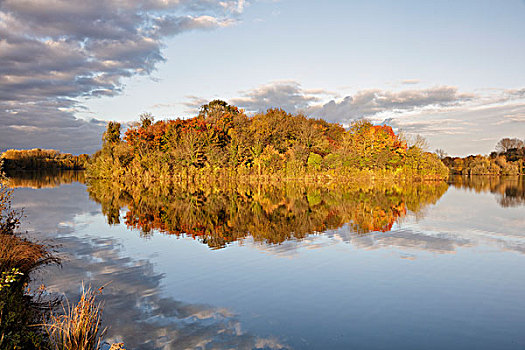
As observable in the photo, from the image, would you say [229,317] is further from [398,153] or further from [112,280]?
[398,153]

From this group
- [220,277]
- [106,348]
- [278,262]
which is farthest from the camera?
[278,262]

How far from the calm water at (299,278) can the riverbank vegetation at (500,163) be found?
8640 centimetres

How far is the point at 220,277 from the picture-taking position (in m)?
8.98

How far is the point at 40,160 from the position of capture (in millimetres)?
131000

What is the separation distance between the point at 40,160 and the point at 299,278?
490 ft

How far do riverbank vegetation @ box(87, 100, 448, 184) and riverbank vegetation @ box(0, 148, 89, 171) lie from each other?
79.1 meters

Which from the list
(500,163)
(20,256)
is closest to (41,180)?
(20,256)

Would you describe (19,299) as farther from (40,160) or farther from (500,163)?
(40,160)

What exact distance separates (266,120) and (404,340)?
5175 centimetres

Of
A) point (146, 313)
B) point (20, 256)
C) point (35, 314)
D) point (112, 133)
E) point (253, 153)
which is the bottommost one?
point (146, 313)

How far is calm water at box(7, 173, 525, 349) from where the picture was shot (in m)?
5.92

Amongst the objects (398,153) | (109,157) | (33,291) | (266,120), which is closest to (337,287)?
(33,291)

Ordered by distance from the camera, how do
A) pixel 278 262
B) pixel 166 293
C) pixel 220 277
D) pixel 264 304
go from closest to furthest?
pixel 264 304, pixel 166 293, pixel 220 277, pixel 278 262

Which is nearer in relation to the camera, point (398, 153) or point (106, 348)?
point (106, 348)
